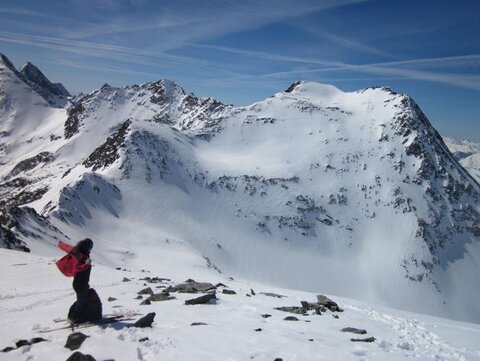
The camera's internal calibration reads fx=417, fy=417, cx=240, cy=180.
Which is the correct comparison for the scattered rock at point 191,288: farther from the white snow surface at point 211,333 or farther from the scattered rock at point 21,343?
the scattered rock at point 21,343

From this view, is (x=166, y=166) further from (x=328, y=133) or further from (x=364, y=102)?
(x=364, y=102)

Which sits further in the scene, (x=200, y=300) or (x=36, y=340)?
(x=200, y=300)

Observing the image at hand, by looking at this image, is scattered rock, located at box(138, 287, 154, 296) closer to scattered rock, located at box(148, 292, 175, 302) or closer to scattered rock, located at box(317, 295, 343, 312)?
scattered rock, located at box(148, 292, 175, 302)

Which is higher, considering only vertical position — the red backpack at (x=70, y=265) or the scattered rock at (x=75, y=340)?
the red backpack at (x=70, y=265)

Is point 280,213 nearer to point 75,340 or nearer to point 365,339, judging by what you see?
point 365,339

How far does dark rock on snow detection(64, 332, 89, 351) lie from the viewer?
11.6 metres

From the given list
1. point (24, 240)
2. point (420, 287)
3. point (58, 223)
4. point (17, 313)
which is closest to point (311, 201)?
point (420, 287)

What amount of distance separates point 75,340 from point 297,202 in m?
112

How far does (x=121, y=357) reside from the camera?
36.5 ft

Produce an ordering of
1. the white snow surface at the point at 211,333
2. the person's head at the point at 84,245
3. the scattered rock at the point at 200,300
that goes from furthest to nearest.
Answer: the scattered rock at the point at 200,300
the person's head at the point at 84,245
the white snow surface at the point at 211,333

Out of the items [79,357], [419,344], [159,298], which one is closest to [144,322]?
[79,357]

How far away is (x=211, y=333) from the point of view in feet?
45.4

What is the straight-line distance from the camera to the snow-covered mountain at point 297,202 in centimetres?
9469

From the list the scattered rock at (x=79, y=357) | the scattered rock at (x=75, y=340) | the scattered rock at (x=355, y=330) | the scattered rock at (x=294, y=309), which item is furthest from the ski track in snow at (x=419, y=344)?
the scattered rock at (x=75, y=340)
